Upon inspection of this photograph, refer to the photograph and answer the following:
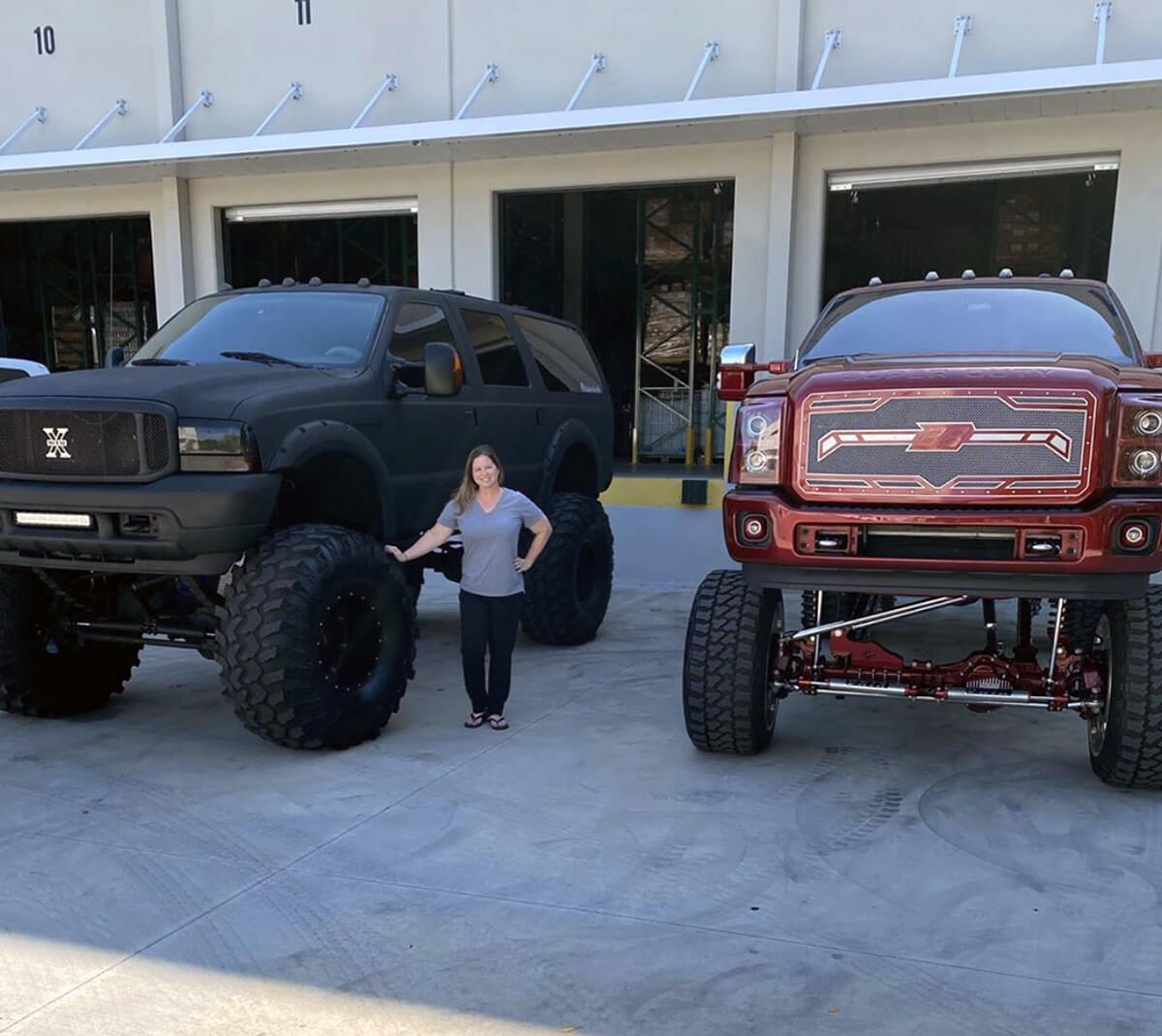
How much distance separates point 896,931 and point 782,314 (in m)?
8.66

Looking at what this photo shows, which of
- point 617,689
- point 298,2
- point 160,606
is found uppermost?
point 298,2

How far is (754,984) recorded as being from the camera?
2877 millimetres

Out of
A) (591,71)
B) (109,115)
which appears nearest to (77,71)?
(109,115)

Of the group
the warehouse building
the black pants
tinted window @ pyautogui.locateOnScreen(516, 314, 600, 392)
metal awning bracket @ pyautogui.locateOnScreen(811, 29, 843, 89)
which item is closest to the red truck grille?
the black pants

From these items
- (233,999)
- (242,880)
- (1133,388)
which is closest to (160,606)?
(242,880)

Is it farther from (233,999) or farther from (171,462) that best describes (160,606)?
(233,999)

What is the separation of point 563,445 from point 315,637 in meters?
3.23

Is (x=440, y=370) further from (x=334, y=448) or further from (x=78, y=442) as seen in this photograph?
(x=78, y=442)

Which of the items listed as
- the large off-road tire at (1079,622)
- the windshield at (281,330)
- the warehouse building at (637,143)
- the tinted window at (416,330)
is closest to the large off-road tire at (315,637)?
the windshield at (281,330)

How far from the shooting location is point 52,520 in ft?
14.7

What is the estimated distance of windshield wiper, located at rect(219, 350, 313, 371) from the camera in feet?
17.7

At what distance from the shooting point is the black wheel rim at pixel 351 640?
4734mm

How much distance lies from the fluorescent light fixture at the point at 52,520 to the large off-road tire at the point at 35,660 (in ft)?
2.43

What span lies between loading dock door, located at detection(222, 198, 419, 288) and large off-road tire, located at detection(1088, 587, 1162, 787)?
504 inches
